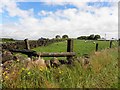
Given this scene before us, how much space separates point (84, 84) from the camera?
6949mm

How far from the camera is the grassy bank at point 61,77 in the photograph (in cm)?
648

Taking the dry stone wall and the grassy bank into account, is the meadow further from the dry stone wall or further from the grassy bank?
the dry stone wall

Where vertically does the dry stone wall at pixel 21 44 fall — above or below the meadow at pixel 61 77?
above

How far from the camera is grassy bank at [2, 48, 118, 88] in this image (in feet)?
21.2

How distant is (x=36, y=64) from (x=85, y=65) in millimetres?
1889

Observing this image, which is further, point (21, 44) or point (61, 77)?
point (21, 44)

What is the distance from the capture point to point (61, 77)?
281 inches

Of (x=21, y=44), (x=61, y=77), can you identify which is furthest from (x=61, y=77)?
(x=21, y=44)

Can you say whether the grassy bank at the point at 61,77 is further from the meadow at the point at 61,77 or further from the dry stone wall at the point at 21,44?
the dry stone wall at the point at 21,44

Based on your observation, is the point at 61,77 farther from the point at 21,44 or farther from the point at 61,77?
the point at 21,44

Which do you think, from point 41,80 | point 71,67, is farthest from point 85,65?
point 41,80

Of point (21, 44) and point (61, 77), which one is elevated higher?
point (21, 44)

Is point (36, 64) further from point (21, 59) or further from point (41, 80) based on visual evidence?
point (41, 80)

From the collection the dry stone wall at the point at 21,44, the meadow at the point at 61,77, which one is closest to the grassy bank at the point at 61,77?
the meadow at the point at 61,77
